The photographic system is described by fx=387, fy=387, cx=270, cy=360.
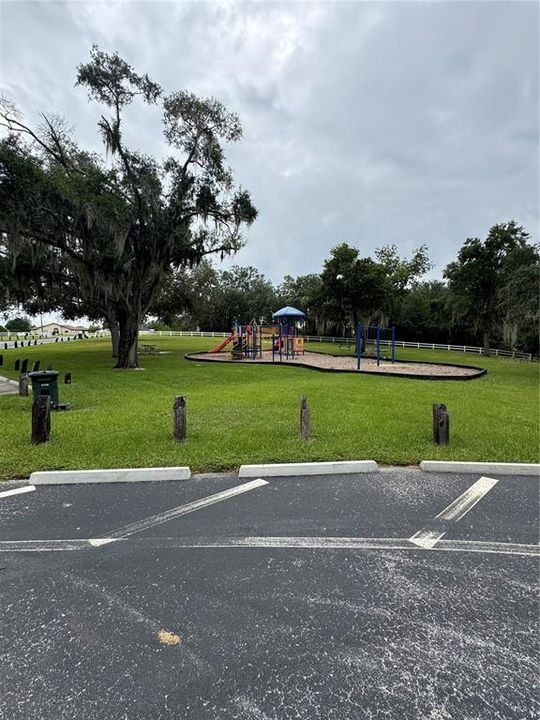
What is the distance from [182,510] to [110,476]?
3.62ft

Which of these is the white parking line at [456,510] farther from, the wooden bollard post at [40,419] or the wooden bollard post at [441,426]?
the wooden bollard post at [40,419]

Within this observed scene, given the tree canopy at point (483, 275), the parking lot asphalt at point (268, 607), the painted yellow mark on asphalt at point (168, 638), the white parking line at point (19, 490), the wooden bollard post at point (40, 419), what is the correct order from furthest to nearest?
the tree canopy at point (483, 275)
the wooden bollard post at point (40, 419)
the white parking line at point (19, 490)
the painted yellow mark on asphalt at point (168, 638)
the parking lot asphalt at point (268, 607)

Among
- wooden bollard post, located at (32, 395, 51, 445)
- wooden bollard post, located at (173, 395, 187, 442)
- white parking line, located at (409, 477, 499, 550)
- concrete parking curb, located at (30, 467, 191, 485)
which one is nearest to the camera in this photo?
white parking line, located at (409, 477, 499, 550)

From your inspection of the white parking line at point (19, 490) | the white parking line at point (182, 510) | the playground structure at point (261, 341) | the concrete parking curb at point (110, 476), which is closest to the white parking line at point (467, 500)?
the white parking line at point (182, 510)

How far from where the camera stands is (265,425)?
595 cm

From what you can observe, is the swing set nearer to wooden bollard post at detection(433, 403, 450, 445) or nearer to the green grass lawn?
the green grass lawn

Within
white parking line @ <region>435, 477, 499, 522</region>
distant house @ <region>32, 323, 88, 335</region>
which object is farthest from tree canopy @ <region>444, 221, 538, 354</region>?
distant house @ <region>32, 323, 88, 335</region>

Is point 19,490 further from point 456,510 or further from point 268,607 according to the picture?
point 456,510

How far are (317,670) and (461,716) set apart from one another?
59 cm

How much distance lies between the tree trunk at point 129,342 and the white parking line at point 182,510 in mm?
12951

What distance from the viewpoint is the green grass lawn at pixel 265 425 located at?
178 inches

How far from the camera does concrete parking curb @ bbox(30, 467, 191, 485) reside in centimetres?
391

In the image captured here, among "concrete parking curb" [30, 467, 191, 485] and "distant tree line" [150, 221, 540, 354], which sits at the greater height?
"distant tree line" [150, 221, 540, 354]

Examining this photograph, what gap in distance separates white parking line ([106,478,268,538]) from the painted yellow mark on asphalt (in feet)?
3.55
